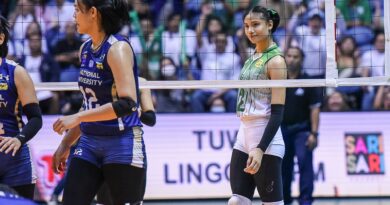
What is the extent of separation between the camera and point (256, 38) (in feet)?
23.5

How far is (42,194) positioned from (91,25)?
246 inches

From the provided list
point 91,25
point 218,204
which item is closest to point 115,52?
point 91,25

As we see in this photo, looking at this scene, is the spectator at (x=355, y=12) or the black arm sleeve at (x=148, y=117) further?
the spectator at (x=355, y=12)

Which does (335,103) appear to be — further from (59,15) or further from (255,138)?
(255,138)

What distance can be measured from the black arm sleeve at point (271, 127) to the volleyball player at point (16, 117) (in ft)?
5.08

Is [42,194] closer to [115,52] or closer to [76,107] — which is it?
[76,107]

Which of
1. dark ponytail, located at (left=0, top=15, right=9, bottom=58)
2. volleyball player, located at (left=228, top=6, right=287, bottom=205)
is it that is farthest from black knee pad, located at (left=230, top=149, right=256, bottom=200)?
dark ponytail, located at (left=0, top=15, right=9, bottom=58)

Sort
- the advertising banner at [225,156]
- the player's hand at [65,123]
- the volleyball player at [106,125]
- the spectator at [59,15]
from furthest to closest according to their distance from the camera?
1. the spectator at [59,15]
2. the advertising banner at [225,156]
3. the volleyball player at [106,125]
4. the player's hand at [65,123]

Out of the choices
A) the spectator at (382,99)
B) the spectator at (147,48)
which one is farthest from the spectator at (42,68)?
the spectator at (382,99)

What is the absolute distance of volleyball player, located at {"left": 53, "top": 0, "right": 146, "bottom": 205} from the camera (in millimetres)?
5918

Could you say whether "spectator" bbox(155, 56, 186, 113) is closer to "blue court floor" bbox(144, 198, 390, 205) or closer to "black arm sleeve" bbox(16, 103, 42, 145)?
"blue court floor" bbox(144, 198, 390, 205)

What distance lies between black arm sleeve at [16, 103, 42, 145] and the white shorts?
1.57 meters

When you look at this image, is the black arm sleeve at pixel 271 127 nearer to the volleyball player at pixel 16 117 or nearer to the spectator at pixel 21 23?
the volleyball player at pixel 16 117

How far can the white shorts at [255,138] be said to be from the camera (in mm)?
7008
